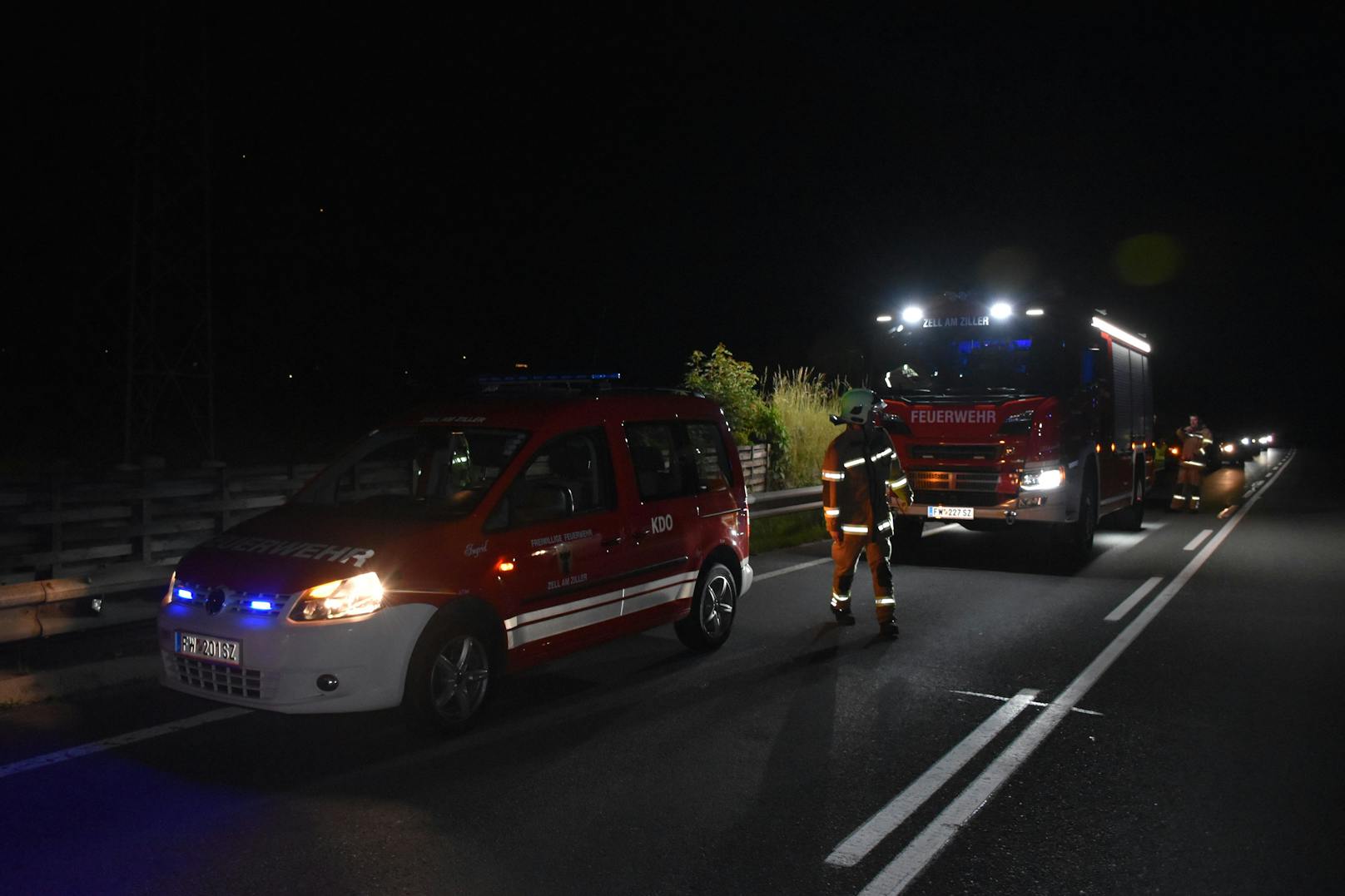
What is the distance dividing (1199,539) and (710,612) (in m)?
10.6

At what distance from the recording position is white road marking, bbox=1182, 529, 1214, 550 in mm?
15020

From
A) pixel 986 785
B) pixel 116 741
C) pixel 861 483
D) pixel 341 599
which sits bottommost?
pixel 986 785

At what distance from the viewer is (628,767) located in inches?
219

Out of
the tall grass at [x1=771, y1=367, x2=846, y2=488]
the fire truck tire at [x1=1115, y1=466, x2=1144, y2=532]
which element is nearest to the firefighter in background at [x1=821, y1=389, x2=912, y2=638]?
the fire truck tire at [x1=1115, y1=466, x2=1144, y2=532]

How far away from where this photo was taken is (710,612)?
816 cm

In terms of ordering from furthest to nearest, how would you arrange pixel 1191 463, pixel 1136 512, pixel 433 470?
pixel 1191 463 → pixel 1136 512 → pixel 433 470

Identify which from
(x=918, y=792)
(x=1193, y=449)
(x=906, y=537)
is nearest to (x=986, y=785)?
(x=918, y=792)

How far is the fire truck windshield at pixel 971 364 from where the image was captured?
1284 cm

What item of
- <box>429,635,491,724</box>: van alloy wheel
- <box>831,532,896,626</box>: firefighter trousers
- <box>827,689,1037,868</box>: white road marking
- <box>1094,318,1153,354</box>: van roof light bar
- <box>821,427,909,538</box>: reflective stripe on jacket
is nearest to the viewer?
<box>827,689,1037,868</box>: white road marking

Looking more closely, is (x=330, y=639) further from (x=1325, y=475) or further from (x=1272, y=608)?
(x=1325, y=475)

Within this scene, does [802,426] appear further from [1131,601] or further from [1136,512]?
[1131,601]

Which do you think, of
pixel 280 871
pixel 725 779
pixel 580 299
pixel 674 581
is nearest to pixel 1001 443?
pixel 674 581

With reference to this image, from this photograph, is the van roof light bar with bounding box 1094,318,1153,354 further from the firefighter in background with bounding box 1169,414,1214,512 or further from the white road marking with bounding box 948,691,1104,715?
the white road marking with bounding box 948,691,1104,715

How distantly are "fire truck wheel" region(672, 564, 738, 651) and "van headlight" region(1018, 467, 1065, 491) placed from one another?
5.18 meters
